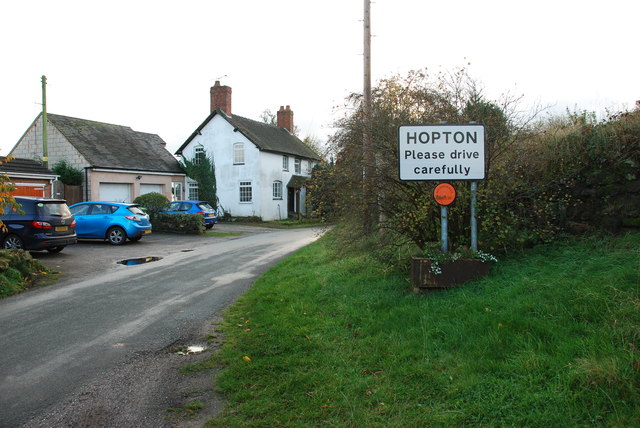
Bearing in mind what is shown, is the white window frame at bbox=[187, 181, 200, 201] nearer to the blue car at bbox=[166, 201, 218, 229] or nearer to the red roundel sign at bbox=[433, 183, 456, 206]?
the blue car at bbox=[166, 201, 218, 229]

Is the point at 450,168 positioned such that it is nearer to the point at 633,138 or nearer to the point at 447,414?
the point at 633,138

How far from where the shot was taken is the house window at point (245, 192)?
117ft

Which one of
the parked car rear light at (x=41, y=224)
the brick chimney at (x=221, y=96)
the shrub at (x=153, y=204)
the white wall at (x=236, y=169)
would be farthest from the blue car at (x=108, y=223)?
the brick chimney at (x=221, y=96)

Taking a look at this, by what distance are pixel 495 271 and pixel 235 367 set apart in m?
3.47

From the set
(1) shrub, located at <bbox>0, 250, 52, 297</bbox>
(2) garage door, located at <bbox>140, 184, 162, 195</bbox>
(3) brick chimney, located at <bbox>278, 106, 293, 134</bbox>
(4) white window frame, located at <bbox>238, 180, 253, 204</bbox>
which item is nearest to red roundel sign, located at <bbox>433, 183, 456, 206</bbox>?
(1) shrub, located at <bbox>0, 250, 52, 297</bbox>

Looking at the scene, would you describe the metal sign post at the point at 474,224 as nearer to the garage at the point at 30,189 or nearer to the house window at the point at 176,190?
the garage at the point at 30,189

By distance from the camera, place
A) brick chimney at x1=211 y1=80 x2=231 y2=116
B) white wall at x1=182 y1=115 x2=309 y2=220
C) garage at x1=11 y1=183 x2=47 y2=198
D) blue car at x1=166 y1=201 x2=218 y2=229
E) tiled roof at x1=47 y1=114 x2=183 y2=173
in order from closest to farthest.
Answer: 1. garage at x1=11 y1=183 x2=47 y2=198
2. blue car at x1=166 y1=201 x2=218 y2=229
3. tiled roof at x1=47 y1=114 x2=183 y2=173
4. white wall at x1=182 y1=115 x2=309 y2=220
5. brick chimney at x1=211 y1=80 x2=231 y2=116

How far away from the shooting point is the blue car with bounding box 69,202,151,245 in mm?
18422

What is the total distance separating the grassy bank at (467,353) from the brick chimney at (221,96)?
31874 millimetres

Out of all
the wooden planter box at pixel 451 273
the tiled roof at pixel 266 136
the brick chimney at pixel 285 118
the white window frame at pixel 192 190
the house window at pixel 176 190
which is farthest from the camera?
the brick chimney at pixel 285 118

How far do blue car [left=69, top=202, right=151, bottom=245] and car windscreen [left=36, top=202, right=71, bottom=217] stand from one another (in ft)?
12.3

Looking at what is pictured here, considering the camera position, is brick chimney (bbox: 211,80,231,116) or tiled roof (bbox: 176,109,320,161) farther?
brick chimney (bbox: 211,80,231,116)

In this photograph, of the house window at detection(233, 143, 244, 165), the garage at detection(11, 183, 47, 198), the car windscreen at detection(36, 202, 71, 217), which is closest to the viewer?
the car windscreen at detection(36, 202, 71, 217)

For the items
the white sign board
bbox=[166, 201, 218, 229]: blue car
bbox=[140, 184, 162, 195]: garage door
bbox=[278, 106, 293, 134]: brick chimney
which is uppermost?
bbox=[278, 106, 293, 134]: brick chimney
